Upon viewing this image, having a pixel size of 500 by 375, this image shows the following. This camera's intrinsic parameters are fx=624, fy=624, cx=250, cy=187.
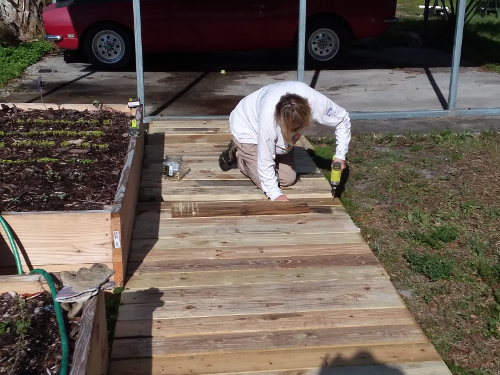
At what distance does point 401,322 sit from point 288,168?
7.29ft

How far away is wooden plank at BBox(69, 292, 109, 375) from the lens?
7.96ft

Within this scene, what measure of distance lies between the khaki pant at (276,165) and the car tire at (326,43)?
19.4 feet

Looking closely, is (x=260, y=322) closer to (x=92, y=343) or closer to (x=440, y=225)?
(x=92, y=343)

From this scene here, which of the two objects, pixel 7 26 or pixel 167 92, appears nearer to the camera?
pixel 167 92

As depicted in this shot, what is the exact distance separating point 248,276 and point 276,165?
172 cm

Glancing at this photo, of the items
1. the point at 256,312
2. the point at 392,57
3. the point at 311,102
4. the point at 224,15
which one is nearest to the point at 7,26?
the point at 224,15

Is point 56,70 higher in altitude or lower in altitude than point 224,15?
lower

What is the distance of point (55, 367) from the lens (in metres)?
2.64

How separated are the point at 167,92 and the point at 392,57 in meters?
5.60

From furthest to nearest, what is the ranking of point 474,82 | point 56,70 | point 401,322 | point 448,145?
point 56,70, point 474,82, point 448,145, point 401,322

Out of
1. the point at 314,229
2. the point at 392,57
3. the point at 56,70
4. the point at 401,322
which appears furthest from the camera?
the point at 392,57

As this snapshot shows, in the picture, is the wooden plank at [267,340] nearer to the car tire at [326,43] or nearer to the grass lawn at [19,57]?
the grass lawn at [19,57]

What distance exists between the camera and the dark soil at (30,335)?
105 inches

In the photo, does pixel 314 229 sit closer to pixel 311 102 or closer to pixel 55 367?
pixel 311 102
